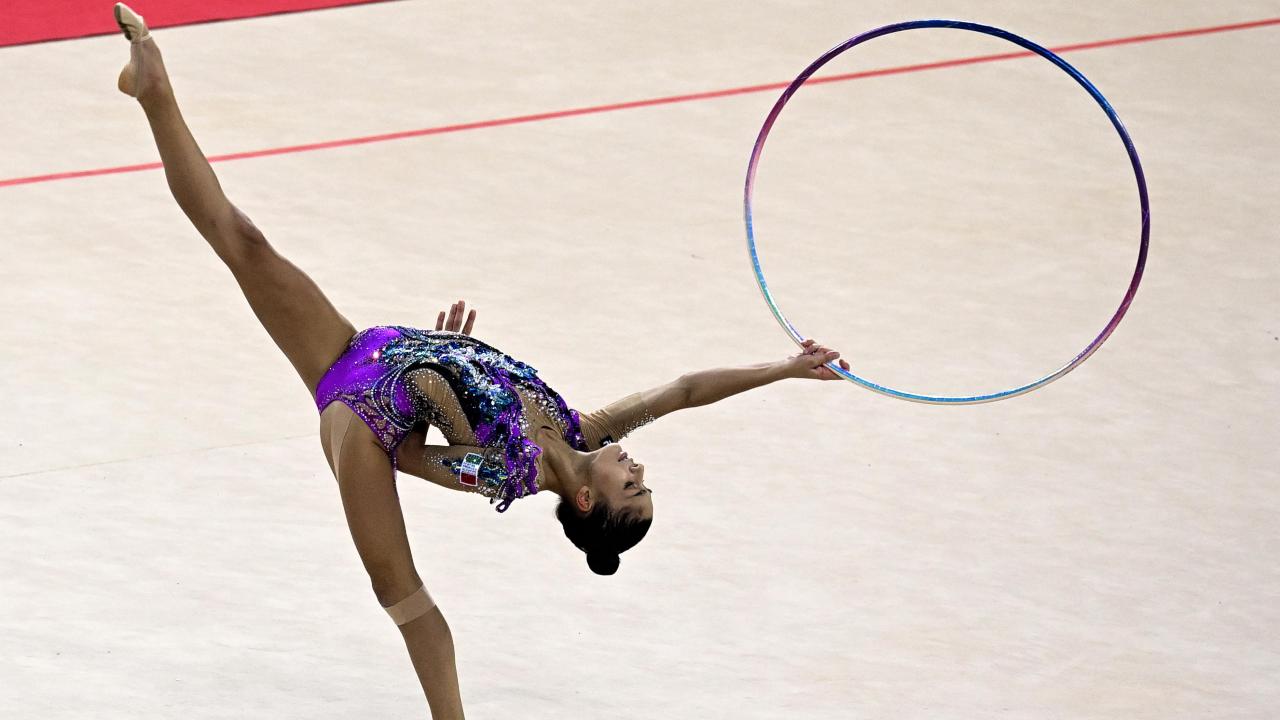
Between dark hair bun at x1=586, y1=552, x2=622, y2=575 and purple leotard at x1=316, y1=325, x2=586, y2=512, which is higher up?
purple leotard at x1=316, y1=325, x2=586, y2=512

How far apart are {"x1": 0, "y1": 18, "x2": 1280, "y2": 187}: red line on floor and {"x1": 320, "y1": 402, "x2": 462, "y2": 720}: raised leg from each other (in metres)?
3.40

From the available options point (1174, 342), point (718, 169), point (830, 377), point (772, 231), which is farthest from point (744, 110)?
point (830, 377)

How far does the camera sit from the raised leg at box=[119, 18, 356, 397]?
3793mm

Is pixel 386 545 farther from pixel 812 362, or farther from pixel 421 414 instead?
pixel 812 362

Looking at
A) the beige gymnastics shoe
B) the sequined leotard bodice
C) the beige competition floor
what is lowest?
the beige competition floor

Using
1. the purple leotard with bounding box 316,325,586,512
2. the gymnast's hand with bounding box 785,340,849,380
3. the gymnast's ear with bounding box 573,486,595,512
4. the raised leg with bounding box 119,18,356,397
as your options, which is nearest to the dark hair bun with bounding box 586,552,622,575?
the gymnast's ear with bounding box 573,486,595,512

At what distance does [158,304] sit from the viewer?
5.79m

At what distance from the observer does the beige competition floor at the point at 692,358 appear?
4176 millimetres

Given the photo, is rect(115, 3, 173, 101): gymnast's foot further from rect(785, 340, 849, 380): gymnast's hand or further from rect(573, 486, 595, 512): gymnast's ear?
rect(785, 340, 849, 380): gymnast's hand

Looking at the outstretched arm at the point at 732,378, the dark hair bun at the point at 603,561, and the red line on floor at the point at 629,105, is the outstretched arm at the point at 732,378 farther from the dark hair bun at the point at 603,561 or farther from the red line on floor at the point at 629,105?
the red line on floor at the point at 629,105

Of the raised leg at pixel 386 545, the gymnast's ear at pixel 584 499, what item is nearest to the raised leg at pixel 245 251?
the raised leg at pixel 386 545

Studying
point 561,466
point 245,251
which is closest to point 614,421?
point 561,466

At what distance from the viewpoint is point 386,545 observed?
3594 mm

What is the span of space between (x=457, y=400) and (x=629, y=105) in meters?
3.81
